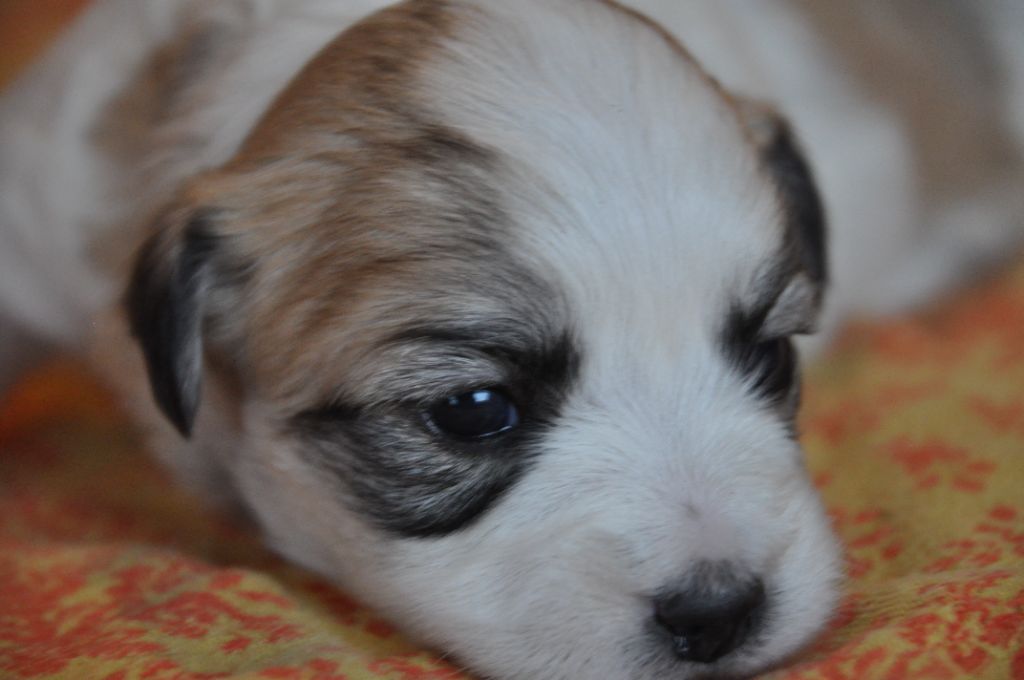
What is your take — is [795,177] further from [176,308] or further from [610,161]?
[176,308]

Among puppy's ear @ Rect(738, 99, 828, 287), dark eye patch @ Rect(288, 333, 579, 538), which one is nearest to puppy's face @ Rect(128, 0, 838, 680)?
dark eye patch @ Rect(288, 333, 579, 538)

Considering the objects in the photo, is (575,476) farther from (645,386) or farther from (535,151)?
(535,151)

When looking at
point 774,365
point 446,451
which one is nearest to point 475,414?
point 446,451

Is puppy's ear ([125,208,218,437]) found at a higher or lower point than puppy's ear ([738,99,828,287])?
lower

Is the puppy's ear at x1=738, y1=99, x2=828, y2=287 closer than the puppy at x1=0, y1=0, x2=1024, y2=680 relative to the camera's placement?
No

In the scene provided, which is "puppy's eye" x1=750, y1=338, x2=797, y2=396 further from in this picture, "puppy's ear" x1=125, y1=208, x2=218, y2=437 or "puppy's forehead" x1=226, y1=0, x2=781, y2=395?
"puppy's ear" x1=125, y1=208, x2=218, y2=437


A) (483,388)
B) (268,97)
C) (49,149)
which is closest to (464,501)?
(483,388)
